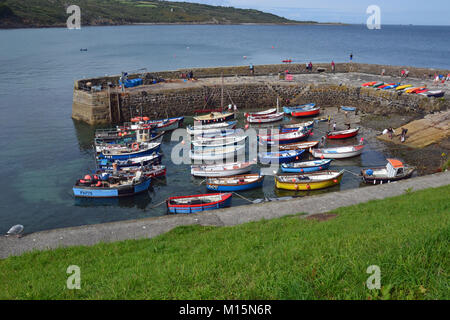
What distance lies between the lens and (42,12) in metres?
152

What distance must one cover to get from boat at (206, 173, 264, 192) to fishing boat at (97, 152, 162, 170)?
5.59 metres

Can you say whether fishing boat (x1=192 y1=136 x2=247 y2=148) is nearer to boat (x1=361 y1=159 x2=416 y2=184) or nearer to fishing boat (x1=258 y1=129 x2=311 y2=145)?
fishing boat (x1=258 y1=129 x2=311 y2=145)

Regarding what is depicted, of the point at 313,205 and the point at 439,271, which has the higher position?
the point at 439,271

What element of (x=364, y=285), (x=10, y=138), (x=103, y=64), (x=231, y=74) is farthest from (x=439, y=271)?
(x=103, y=64)

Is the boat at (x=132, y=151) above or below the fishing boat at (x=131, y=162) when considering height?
above

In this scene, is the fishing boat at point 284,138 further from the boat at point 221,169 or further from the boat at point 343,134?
the boat at point 221,169

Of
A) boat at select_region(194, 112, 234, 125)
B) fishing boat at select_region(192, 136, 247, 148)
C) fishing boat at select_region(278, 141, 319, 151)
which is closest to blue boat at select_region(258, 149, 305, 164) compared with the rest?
fishing boat at select_region(278, 141, 319, 151)

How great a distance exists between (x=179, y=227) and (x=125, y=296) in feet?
23.3

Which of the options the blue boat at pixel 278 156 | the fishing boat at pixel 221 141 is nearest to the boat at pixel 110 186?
the fishing boat at pixel 221 141

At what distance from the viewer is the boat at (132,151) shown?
27.3 m

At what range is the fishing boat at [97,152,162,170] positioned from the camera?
25.8 m

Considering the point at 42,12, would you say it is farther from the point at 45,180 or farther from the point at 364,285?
the point at 364,285

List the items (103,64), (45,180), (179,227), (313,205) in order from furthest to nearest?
(103,64), (45,180), (313,205), (179,227)

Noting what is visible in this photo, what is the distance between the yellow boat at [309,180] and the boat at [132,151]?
10926 millimetres
